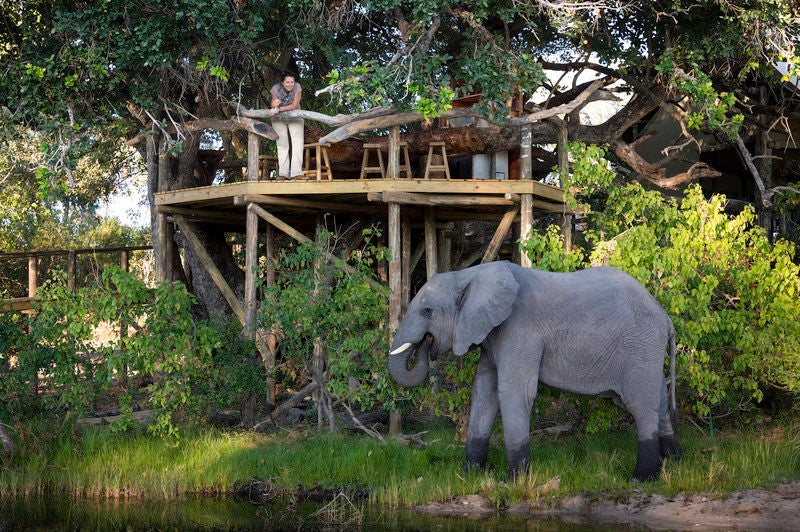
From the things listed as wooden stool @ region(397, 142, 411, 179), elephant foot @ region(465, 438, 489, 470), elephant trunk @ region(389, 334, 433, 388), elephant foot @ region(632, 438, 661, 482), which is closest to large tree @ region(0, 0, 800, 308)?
wooden stool @ region(397, 142, 411, 179)

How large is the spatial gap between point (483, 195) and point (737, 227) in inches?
155

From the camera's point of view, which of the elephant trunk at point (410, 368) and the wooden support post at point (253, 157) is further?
the wooden support post at point (253, 157)

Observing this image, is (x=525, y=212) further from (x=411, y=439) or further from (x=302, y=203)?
(x=411, y=439)

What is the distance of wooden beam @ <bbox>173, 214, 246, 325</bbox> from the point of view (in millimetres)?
14547

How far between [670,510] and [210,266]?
879 centimetres

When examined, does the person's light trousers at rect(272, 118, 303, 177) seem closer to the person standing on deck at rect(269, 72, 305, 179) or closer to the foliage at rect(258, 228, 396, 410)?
the person standing on deck at rect(269, 72, 305, 179)

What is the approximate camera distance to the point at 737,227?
10297 millimetres

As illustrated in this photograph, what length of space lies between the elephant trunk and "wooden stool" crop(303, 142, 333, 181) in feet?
15.7

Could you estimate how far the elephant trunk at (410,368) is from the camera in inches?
341

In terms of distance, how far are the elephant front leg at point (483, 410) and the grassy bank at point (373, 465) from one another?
0.19 metres

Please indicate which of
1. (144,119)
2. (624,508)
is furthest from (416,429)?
(144,119)

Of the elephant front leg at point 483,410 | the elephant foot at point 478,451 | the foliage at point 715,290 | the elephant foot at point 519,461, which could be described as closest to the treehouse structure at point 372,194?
the foliage at point 715,290

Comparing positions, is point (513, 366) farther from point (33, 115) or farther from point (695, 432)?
point (33, 115)

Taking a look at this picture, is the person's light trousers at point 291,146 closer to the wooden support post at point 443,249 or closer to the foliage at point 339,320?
the foliage at point 339,320
